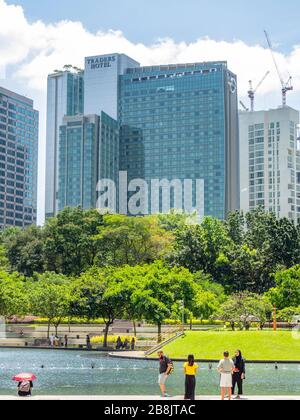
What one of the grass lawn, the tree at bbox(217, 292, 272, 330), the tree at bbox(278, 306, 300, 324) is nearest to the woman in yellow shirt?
the grass lawn

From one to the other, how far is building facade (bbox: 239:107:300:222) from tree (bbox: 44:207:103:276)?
94.0 m

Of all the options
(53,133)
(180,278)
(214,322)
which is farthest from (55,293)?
(53,133)

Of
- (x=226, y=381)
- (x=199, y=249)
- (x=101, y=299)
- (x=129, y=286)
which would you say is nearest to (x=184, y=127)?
(x=199, y=249)

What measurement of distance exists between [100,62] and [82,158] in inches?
1298

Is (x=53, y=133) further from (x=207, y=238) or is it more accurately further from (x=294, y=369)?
(x=294, y=369)

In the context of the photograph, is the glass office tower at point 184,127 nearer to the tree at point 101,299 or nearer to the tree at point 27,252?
the tree at point 27,252

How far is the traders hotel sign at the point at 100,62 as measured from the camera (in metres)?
189

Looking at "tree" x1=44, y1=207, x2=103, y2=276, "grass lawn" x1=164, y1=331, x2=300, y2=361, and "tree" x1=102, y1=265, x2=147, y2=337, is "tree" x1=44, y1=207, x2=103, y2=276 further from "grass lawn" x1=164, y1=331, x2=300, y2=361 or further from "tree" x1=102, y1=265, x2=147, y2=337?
"grass lawn" x1=164, y1=331, x2=300, y2=361

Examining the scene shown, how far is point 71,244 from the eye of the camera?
9575 cm

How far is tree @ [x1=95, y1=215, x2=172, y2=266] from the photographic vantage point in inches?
3674

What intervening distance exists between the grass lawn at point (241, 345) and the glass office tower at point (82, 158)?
4671 inches

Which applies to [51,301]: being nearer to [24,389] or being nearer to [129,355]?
[129,355]

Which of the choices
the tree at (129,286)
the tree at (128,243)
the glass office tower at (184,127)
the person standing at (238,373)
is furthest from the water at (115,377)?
the glass office tower at (184,127)

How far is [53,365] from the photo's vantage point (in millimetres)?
43781
